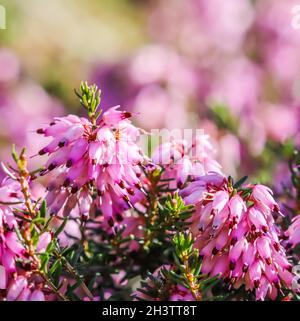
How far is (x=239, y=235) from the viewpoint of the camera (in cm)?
146

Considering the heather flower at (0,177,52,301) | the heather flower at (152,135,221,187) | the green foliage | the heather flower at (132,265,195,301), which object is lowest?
the heather flower at (132,265,195,301)

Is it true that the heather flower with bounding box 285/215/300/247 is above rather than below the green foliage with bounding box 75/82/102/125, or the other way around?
below

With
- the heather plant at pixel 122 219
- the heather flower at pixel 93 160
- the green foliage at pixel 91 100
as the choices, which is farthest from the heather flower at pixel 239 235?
the green foliage at pixel 91 100

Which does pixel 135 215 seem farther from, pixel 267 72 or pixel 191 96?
pixel 267 72

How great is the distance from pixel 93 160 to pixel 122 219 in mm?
219

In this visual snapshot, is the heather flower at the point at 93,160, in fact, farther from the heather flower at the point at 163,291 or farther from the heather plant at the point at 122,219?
the heather flower at the point at 163,291

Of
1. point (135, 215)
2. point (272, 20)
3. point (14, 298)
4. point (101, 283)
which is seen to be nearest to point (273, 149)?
point (135, 215)

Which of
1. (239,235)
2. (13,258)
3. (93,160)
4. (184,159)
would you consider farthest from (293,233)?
(13,258)

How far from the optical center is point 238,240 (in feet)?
4.79

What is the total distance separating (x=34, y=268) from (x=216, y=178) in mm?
401

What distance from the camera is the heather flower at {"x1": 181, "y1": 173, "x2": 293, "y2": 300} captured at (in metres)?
1.45

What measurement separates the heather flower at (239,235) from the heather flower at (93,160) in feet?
0.45

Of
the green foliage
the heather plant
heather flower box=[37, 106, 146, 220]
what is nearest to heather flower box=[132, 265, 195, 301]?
the heather plant

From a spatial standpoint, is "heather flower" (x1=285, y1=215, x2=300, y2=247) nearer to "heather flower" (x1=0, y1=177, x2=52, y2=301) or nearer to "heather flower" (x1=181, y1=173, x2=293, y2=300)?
"heather flower" (x1=181, y1=173, x2=293, y2=300)
